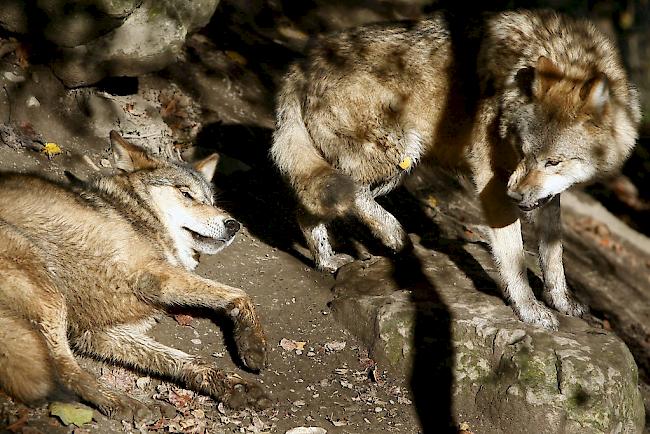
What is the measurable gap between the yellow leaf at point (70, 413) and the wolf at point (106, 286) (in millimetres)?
66

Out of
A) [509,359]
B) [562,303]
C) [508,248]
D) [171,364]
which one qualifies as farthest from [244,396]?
[562,303]

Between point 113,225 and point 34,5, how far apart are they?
268 cm

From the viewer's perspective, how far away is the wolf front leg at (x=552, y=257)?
632cm

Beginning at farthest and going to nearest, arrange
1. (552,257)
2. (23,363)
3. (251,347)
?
(552,257), (251,347), (23,363)

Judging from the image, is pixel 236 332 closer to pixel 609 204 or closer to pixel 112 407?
pixel 112 407

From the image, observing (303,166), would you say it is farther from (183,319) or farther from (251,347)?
(251,347)

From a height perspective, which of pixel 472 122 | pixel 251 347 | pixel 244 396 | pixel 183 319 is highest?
pixel 472 122

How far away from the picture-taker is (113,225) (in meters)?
5.20

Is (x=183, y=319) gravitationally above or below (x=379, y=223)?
below

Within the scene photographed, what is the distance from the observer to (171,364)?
198 inches

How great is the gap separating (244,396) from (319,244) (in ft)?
6.68

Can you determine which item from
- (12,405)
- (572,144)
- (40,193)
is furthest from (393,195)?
(12,405)

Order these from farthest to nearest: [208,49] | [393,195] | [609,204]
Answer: [609,204], [208,49], [393,195]

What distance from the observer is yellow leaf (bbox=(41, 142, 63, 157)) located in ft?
22.8
